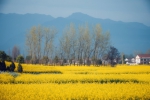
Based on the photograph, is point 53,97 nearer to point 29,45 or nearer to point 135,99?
point 135,99

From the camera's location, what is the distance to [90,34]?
4172 centimetres

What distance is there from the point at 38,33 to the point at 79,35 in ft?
25.6

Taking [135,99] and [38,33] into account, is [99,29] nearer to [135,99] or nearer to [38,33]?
[38,33]

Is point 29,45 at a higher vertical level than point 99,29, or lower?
lower

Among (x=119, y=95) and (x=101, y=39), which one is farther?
(x=101, y=39)

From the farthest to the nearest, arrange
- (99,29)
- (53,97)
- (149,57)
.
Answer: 1. (149,57)
2. (99,29)
3. (53,97)

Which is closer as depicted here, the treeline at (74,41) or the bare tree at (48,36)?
the treeline at (74,41)

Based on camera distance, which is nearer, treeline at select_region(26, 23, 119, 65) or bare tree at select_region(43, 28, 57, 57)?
treeline at select_region(26, 23, 119, 65)

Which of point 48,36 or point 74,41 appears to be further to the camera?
point 48,36

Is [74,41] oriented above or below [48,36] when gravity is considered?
below

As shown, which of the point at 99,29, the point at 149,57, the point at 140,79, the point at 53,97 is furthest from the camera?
the point at 149,57

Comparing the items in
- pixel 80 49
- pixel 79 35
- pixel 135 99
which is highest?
pixel 79 35

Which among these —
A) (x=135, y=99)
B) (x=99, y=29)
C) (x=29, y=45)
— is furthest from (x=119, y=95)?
(x=29, y=45)

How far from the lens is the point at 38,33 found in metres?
42.3
